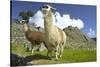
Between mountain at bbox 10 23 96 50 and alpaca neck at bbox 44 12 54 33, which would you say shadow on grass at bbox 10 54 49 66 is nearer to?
mountain at bbox 10 23 96 50

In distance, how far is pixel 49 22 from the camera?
8.21 feet

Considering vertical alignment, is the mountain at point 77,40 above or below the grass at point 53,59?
above

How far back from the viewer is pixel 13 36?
7.63 ft

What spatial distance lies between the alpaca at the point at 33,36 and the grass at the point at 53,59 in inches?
4.5

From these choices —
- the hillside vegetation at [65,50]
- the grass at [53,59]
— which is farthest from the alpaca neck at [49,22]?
the grass at [53,59]

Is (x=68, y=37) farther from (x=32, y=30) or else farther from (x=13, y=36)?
(x=13, y=36)

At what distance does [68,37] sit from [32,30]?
0.44m

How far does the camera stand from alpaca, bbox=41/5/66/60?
2.49 meters

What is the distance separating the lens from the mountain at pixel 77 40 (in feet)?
8.51

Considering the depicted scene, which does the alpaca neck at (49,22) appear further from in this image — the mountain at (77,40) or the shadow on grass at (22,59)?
the shadow on grass at (22,59)

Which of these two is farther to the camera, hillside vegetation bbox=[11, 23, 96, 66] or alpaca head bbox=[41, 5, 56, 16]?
alpaca head bbox=[41, 5, 56, 16]

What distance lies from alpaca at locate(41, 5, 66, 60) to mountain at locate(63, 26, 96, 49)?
0.21ft

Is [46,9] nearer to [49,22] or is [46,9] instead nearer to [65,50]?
[49,22]

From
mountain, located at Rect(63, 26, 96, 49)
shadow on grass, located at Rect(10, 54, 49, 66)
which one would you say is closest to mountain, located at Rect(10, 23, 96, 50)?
mountain, located at Rect(63, 26, 96, 49)
